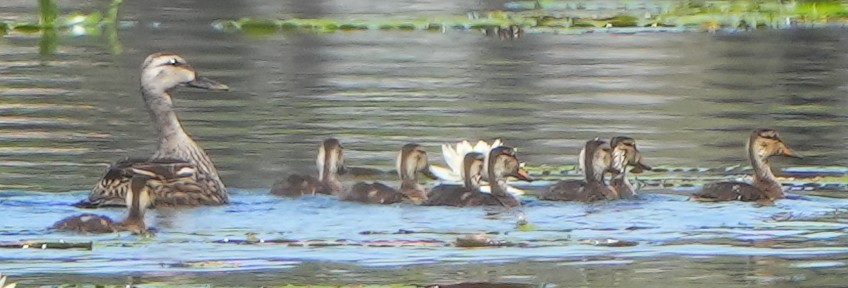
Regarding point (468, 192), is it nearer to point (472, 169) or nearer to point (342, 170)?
point (472, 169)

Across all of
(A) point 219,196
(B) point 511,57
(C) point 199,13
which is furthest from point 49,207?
(C) point 199,13

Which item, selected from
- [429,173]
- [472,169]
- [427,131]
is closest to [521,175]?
[472,169]

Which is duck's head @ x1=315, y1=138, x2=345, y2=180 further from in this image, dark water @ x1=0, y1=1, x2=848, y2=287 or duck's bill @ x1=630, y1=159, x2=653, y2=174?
duck's bill @ x1=630, y1=159, x2=653, y2=174

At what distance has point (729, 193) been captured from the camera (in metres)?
11.7

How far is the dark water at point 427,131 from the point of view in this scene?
972 centimetres

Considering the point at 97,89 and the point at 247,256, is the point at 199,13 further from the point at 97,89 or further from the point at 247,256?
the point at 247,256

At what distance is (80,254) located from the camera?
32.2 feet

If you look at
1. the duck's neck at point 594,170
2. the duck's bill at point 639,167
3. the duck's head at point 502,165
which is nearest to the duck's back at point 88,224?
the duck's head at point 502,165

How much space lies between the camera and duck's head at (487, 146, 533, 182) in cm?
1177

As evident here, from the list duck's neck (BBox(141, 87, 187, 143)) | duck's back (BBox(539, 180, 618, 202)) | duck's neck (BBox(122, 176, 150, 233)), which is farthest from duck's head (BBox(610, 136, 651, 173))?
duck's neck (BBox(122, 176, 150, 233))

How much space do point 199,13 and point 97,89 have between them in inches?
410

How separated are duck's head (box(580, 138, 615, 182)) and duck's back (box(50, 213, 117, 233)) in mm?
2560

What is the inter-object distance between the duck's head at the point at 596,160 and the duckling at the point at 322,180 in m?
1.20

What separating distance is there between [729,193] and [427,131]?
12.2 ft
